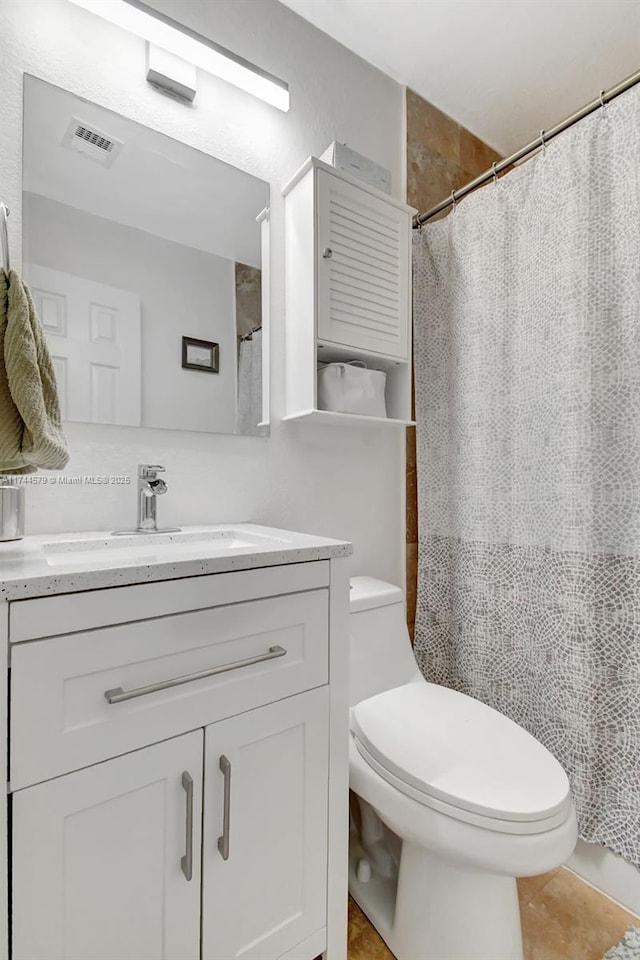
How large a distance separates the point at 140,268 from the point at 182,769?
1115 millimetres

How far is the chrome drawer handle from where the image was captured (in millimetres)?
710

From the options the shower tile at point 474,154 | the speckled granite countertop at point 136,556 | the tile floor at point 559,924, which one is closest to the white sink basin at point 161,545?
the speckled granite countertop at point 136,556

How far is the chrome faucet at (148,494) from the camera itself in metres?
1.13

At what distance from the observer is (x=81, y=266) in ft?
3.71

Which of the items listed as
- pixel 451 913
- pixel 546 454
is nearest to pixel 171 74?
pixel 546 454

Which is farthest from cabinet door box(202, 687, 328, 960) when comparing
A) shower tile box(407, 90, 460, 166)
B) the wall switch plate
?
shower tile box(407, 90, 460, 166)

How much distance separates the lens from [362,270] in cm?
143

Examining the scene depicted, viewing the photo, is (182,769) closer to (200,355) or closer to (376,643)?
(376,643)

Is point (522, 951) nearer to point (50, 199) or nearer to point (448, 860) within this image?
point (448, 860)

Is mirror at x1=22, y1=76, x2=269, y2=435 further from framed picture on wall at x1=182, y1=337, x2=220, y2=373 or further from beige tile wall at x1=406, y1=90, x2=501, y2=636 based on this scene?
beige tile wall at x1=406, y1=90, x2=501, y2=636

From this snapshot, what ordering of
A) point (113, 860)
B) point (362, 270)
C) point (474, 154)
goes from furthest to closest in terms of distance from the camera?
point (474, 154)
point (362, 270)
point (113, 860)

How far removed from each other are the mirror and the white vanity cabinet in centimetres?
60

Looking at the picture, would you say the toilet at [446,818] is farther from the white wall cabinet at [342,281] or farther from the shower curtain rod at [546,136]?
the shower curtain rod at [546,136]

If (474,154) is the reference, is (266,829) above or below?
below
